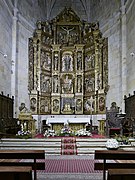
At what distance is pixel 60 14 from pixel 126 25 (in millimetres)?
5967

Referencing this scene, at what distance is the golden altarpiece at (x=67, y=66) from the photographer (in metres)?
20.0

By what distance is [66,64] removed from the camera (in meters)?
21.2

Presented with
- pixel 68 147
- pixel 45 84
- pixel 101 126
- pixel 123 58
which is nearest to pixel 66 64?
pixel 45 84

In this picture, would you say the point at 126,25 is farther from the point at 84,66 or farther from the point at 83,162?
the point at 83,162

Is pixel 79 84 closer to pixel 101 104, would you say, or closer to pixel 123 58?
pixel 101 104

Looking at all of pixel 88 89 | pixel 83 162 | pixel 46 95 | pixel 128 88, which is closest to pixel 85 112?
pixel 88 89

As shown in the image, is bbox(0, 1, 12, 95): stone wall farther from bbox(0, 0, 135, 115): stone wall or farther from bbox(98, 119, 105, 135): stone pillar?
bbox(98, 119, 105, 135): stone pillar

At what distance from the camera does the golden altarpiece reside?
19984 millimetres

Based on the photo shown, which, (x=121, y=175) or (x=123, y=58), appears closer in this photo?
(x=121, y=175)

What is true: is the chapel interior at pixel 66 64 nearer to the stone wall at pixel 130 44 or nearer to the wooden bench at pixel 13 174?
the stone wall at pixel 130 44

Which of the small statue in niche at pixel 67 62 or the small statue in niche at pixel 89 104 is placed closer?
the small statue in niche at pixel 89 104

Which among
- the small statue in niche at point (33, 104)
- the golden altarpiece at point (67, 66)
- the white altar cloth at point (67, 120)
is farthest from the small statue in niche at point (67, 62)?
the white altar cloth at point (67, 120)

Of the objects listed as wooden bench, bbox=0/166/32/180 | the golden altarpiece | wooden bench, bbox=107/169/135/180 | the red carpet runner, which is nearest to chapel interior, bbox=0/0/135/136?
the golden altarpiece

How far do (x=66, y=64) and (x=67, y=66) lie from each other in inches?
6.3
